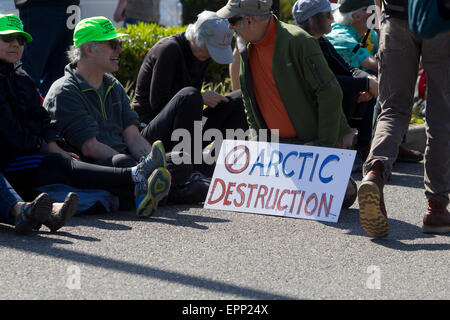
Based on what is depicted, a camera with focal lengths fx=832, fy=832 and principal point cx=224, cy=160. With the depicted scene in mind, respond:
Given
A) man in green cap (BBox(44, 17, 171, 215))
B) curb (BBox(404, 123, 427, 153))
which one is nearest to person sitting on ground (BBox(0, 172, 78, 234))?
man in green cap (BBox(44, 17, 171, 215))

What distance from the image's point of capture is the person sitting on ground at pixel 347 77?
6.70 meters

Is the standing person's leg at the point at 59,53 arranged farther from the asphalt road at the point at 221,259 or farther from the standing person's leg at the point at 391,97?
the standing person's leg at the point at 391,97

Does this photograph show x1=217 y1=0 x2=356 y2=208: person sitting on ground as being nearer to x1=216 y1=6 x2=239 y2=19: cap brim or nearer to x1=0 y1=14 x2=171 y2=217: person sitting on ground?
x1=216 y1=6 x2=239 y2=19: cap brim

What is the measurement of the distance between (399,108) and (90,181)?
201 centimetres

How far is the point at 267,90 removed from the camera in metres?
5.86

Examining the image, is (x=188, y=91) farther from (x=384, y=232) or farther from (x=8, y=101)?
(x=384, y=232)

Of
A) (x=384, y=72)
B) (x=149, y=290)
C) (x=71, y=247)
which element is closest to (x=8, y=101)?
(x=71, y=247)

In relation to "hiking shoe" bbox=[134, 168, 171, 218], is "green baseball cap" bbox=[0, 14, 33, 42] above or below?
above

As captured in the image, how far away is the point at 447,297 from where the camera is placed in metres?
3.82

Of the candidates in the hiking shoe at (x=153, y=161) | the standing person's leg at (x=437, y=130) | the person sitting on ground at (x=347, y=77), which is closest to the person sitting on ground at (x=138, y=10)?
the person sitting on ground at (x=347, y=77)

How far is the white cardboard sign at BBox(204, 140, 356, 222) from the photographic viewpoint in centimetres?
550

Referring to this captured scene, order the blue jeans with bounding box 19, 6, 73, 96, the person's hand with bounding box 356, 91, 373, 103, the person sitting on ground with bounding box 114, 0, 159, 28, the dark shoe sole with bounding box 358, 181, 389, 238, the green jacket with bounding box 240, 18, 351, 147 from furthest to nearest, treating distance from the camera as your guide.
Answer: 1. the person sitting on ground with bounding box 114, 0, 159, 28
2. the person's hand with bounding box 356, 91, 373, 103
3. the blue jeans with bounding box 19, 6, 73, 96
4. the green jacket with bounding box 240, 18, 351, 147
5. the dark shoe sole with bounding box 358, 181, 389, 238

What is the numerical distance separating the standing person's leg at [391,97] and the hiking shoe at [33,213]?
5.85 ft

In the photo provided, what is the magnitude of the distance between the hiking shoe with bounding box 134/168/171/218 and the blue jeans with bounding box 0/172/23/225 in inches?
31.8
